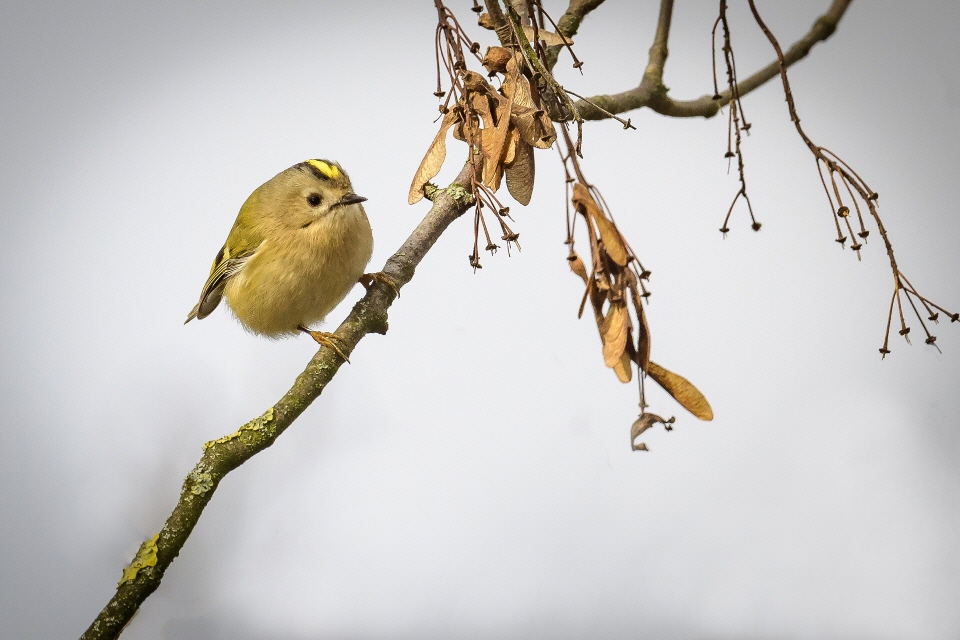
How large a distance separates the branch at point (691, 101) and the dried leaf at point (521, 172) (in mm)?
431

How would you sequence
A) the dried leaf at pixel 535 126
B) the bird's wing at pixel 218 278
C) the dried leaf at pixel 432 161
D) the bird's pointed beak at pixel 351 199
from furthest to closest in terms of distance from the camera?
the bird's wing at pixel 218 278 → the bird's pointed beak at pixel 351 199 → the dried leaf at pixel 432 161 → the dried leaf at pixel 535 126

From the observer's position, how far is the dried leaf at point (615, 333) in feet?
2.09

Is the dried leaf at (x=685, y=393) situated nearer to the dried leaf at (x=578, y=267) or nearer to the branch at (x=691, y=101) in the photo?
the dried leaf at (x=578, y=267)

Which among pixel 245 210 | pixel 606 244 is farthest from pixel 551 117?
pixel 245 210

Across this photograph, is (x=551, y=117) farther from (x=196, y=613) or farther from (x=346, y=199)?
(x=196, y=613)

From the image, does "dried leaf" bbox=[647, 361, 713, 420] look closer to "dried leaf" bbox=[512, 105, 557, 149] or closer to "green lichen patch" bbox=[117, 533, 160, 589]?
"dried leaf" bbox=[512, 105, 557, 149]

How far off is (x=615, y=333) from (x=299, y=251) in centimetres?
59

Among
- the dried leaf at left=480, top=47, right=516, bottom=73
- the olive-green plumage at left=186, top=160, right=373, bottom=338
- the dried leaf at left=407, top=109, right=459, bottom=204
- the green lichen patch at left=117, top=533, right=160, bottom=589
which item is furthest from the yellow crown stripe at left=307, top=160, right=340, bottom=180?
the green lichen patch at left=117, top=533, right=160, bottom=589

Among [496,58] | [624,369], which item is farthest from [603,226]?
[496,58]

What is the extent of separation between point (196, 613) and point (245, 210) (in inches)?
24.8

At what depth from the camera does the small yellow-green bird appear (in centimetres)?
110

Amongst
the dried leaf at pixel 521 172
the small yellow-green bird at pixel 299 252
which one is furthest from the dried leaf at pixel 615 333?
the small yellow-green bird at pixel 299 252

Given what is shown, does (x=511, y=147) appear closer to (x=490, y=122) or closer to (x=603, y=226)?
(x=490, y=122)

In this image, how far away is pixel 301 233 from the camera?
112 centimetres
